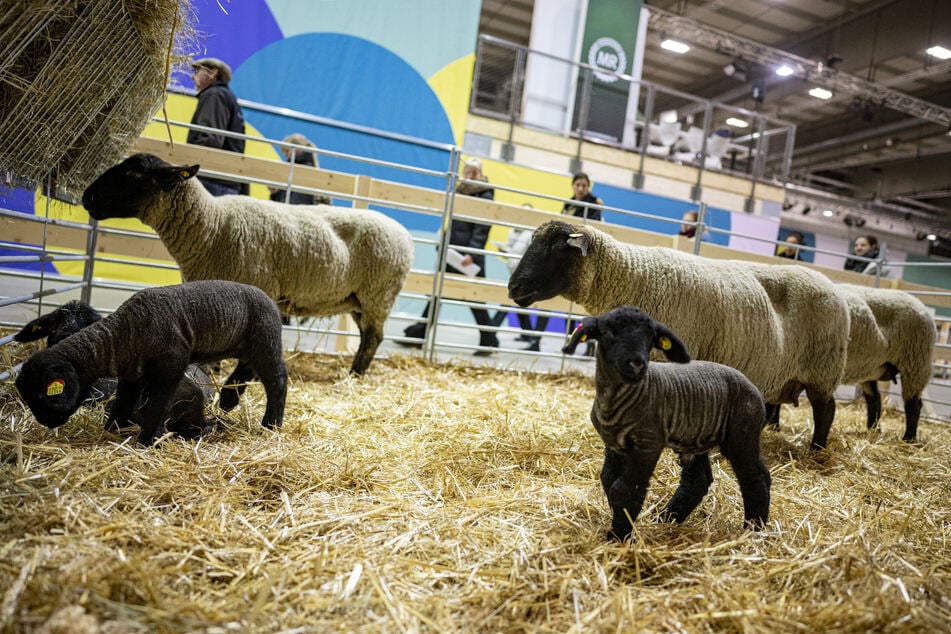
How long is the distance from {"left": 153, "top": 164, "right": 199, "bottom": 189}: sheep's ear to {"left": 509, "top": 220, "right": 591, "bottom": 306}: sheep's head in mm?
2049

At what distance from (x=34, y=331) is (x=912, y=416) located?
653 cm

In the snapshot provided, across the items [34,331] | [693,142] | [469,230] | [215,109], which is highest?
[693,142]

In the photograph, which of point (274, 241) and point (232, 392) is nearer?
point (232, 392)

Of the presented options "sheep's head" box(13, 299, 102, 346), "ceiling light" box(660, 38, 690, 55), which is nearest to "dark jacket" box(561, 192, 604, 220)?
"sheep's head" box(13, 299, 102, 346)

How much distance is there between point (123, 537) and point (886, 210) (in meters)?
31.1

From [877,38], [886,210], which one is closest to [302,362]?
[877,38]

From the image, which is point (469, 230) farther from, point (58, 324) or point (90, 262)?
point (58, 324)

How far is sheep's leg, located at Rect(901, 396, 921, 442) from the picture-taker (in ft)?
17.4

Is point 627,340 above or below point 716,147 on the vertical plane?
below

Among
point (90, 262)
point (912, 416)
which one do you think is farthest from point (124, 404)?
point (912, 416)

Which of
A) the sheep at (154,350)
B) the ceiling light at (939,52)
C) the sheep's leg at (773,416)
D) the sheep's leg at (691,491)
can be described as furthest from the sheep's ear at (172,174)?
the ceiling light at (939,52)

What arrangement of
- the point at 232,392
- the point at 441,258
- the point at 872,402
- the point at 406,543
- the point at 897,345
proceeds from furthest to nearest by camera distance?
the point at 441,258
the point at 872,402
the point at 897,345
the point at 232,392
the point at 406,543

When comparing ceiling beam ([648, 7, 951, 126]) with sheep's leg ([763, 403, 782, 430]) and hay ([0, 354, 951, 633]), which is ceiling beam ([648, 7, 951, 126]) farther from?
hay ([0, 354, 951, 633])

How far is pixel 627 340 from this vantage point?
2.05 meters
